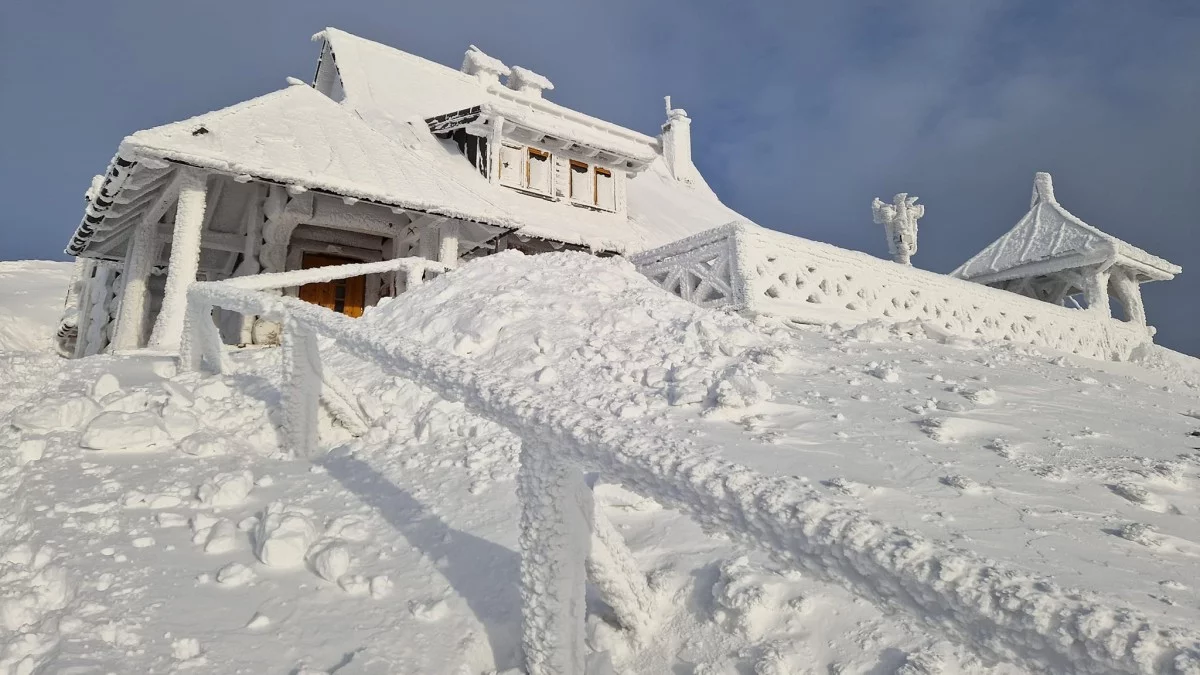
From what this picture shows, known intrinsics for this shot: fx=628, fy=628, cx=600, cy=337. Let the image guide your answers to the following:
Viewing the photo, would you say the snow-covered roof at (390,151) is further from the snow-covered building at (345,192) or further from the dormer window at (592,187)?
the dormer window at (592,187)

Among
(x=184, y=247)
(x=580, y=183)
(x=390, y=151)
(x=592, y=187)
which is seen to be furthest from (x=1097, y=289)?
(x=184, y=247)

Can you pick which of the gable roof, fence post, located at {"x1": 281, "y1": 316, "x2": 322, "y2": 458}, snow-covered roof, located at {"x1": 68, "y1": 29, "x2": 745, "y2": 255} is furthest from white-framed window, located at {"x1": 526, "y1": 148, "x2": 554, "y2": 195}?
fence post, located at {"x1": 281, "y1": 316, "x2": 322, "y2": 458}

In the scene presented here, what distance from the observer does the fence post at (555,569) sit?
91.7 inches

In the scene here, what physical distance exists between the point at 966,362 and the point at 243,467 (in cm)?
525

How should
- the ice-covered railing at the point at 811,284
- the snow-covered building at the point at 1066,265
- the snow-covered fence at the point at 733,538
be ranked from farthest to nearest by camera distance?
the snow-covered building at the point at 1066,265
the ice-covered railing at the point at 811,284
the snow-covered fence at the point at 733,538

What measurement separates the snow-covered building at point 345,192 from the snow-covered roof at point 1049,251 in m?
7.76

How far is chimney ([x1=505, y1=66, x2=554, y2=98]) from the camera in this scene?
2022 cm

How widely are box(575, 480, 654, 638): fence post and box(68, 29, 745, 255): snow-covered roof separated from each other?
829cm

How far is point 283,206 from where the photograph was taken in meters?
10.5

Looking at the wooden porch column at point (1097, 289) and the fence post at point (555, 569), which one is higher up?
the wooden porch column at point (1097, 289)

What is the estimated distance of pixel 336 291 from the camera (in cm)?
1271

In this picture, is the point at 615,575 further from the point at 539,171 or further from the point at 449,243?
the point at 539,171

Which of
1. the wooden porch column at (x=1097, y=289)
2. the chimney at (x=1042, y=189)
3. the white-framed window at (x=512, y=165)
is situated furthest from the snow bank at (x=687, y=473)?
the chimney at (x=1042, y=189)

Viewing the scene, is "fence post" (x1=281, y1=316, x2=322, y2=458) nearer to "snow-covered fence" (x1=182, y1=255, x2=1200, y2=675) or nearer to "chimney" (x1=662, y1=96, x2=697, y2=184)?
"snow-covered fence" (x1=182, y1=255, x2=1200, y2=675)
